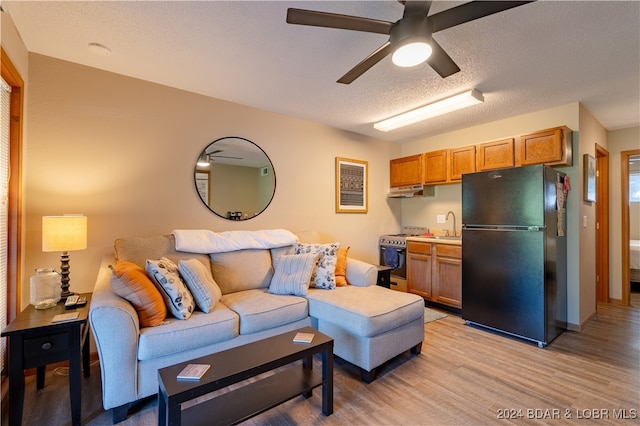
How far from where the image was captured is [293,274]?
2.73 meters

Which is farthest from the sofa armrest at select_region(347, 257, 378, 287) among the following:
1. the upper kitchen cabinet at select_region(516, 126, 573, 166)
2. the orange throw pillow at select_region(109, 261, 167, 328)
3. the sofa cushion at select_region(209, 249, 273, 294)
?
the upper kitchen cabinet at select_region(516, 126, 573, 166)

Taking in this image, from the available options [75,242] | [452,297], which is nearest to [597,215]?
[452,297]

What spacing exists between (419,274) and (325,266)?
1699 millimetres

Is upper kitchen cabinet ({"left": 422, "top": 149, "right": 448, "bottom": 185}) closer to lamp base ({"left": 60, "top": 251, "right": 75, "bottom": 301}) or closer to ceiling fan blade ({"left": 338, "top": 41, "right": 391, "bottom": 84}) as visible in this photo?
ceiling fan blade ({"left": 338, "top": 41, "right": 391, "bottom": 84})

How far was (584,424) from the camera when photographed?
1.71m

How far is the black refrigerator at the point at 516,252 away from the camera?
270 cm

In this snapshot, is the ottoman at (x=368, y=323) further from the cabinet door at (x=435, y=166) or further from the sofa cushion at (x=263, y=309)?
the cabinet door at (x=435, y=166)

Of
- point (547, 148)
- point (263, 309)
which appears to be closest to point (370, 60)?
point (263, 309)

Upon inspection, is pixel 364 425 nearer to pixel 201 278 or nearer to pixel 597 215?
pixel 201 278

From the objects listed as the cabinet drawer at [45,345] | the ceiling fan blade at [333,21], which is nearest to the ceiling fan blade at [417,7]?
the ceiling fan blade at [333,21]

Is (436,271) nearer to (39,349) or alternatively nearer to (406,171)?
(406,171)

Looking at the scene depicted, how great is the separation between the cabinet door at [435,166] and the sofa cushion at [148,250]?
125 inches

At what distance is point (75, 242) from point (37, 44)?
148cm

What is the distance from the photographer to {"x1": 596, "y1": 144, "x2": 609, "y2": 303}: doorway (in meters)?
4.02
